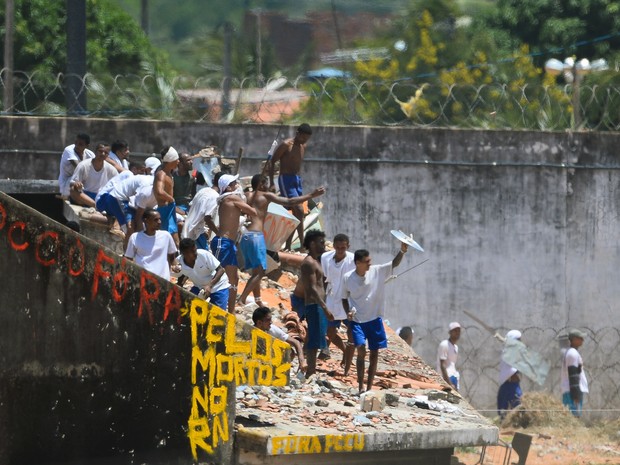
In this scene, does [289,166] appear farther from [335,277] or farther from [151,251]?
[151,251]

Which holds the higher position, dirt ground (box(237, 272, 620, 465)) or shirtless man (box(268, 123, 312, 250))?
shirtless man (box(268, 123, 312, 250))

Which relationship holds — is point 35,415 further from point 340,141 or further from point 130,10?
point 130,10

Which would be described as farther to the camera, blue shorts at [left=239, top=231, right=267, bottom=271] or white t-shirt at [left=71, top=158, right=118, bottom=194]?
white t-shirt at [left=71, top=158, right=118, bottom=194]

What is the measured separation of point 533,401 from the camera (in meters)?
17.5

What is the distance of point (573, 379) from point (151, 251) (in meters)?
7.79

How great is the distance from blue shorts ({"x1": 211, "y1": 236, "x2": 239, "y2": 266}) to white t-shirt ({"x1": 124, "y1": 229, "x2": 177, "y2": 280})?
1292mm

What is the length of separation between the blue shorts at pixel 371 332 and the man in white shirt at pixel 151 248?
1.63 metres

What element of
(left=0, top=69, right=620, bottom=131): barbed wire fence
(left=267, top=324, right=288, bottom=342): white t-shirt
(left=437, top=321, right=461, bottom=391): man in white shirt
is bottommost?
(left=437, top=321, right=461, bottom=391): man in white shirt

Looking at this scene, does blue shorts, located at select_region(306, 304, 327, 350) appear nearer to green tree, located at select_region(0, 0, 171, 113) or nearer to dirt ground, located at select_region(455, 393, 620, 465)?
dirt ground, located at select_region(455, 393, 620, 465)

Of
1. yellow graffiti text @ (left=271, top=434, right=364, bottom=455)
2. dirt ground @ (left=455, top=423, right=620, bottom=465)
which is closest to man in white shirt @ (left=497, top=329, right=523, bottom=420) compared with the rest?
dirt ground @ (left=455, top=423, right=620, bottom=465)

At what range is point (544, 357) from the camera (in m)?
18.9

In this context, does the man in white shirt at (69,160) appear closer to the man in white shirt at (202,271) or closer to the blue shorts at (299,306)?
the blue shorts at (299,306)

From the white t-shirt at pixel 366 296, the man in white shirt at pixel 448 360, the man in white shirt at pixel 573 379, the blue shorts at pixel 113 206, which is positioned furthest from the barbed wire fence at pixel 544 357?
the white t-shirt at pixel 366 296

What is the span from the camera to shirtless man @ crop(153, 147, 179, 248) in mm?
13625
